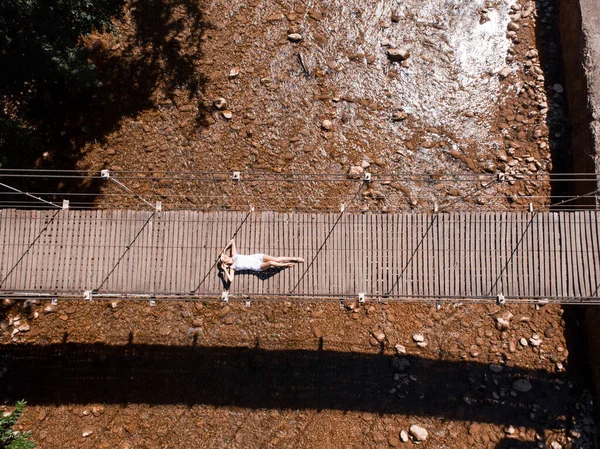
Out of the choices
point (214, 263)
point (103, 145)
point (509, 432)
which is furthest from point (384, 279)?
point (103, 145)

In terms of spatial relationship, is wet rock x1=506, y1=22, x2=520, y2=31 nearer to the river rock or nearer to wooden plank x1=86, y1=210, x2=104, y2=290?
the river rock

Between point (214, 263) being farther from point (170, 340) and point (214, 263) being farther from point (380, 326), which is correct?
point (380, 326)

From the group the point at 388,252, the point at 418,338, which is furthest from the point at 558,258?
the point at 418,338

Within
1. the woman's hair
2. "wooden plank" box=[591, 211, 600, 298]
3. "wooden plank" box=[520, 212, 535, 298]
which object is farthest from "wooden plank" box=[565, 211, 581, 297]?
the woman's hair

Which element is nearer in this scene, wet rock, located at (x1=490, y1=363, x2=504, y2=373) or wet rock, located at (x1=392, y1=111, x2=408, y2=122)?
wet rock, located at (x1=490, y1=363, x2=504, y2=373)

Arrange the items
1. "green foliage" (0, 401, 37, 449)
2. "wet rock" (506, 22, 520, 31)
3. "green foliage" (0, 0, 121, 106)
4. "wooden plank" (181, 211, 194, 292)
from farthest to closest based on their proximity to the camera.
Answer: "wet rock" (506, 22, 520, 31) → "wooden plank" (181, 211, 194, 292) → "green foliage" (0, 0, 121, 106) → "green foliage" (0, 401, 37, 449)
